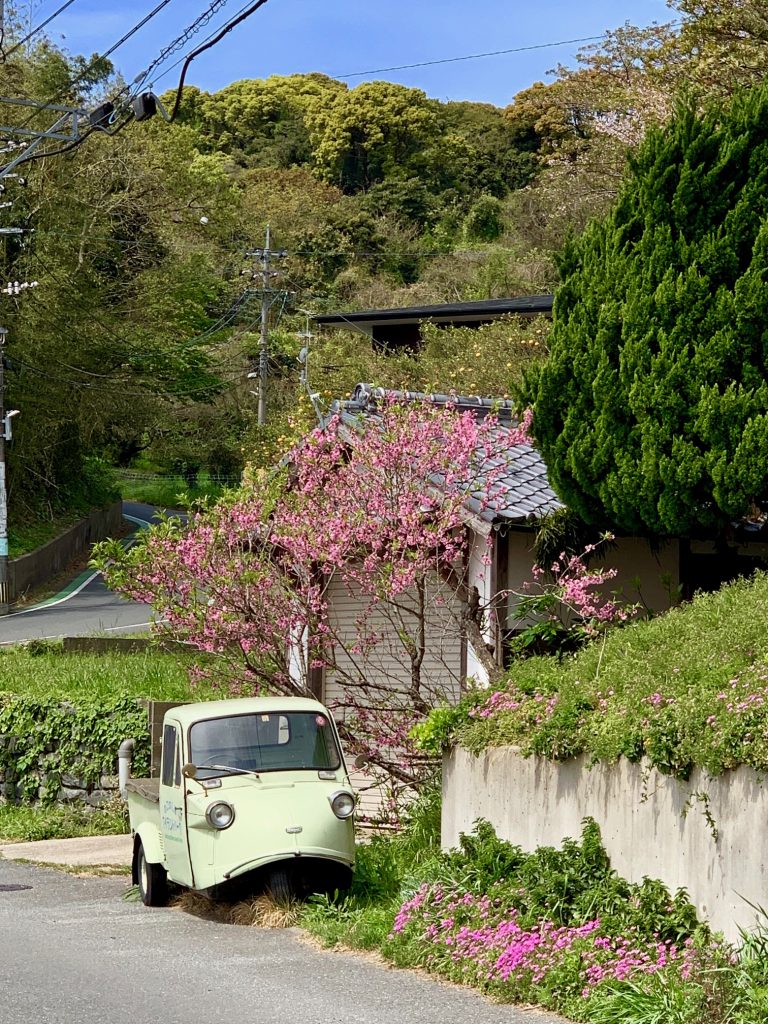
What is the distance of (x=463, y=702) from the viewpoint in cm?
1119

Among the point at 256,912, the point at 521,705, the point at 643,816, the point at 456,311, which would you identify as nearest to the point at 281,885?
Result: the point at 256,912

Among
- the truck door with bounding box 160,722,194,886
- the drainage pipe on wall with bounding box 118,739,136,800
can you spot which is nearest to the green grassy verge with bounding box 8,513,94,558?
the drainage pipe on wall with bounding box 118,739,136,800

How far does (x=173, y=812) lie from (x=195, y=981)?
286 cm

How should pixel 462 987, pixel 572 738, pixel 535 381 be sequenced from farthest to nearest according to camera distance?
pixel 535 381, pixel 572 738, pixel 462 987

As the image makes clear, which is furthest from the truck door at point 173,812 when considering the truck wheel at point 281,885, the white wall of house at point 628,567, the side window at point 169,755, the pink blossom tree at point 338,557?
the white wall of house at point 628,567

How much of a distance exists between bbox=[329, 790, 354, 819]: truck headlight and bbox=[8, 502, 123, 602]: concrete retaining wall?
29965mm

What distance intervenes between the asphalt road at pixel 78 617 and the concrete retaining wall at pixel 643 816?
21.7 meters

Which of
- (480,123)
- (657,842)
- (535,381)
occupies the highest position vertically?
(480,123)

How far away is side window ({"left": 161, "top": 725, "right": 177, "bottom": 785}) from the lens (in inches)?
457

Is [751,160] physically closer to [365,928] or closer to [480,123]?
[365,928]

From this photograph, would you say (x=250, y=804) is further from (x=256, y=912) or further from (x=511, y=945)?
(x=511, y=945)

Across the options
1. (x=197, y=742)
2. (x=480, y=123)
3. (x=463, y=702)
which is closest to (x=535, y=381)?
(x=463, y=702)

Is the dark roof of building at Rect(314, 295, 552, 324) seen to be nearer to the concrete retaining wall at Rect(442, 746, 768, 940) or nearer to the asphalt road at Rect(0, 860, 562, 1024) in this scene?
the concrete retaining wall at Rect(442, 746, 768, 940)

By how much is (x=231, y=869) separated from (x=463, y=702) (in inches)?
94.6
